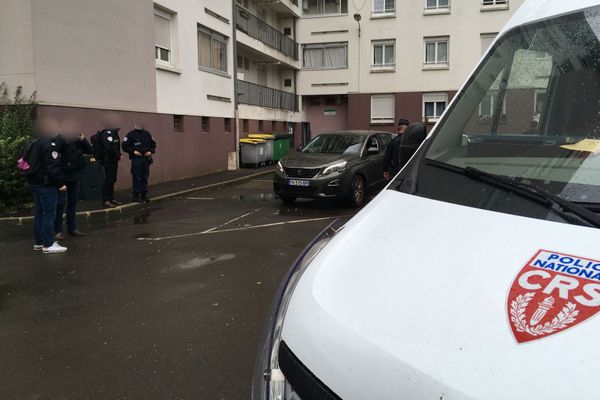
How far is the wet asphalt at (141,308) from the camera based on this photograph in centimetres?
358

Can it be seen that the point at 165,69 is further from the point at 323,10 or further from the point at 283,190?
the point at 323,10

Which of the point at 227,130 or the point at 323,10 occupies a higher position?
the point at 323,10

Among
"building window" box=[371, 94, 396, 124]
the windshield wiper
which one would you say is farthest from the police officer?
"building window" box=[371, 94, 396, 124]

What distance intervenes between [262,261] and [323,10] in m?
27.9

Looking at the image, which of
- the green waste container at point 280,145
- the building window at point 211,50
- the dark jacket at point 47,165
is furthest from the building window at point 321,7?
the dark jacket at point 47,165

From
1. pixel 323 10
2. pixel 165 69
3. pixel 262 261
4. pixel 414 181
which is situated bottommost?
pixel 262 261

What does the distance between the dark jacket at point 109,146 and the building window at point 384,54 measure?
21.7 meters

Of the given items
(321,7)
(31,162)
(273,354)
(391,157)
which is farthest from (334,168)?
(321,7)

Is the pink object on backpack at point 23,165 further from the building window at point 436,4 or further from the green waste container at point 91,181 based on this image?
the building window at point 436,4

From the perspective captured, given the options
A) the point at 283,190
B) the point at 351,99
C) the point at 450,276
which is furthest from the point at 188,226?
the point at 351,99

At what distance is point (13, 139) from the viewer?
10.6 m

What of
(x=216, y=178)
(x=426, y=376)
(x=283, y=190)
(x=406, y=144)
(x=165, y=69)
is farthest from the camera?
(x=216, y=178)

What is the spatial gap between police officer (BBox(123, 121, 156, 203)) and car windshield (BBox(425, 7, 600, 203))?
10293 millimetres

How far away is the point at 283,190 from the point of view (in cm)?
1142
